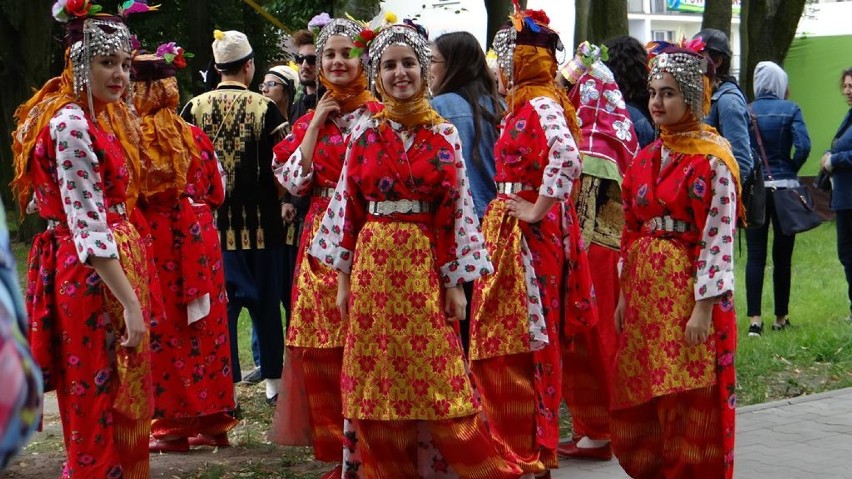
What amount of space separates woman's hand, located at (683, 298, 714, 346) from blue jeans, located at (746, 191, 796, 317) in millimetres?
5026

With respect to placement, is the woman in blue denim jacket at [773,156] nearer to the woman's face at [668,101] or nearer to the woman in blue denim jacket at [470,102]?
the woman in blue denim jacket at [470,102]

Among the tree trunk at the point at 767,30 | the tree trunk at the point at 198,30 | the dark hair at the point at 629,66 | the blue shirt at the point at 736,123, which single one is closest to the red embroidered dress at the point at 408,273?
the dark hair at the point at 629,66

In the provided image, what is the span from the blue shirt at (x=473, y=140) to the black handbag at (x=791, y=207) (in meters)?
4.15

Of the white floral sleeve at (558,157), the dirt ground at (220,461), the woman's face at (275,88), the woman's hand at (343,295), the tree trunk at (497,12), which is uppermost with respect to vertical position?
the tree trunk at (497,12)

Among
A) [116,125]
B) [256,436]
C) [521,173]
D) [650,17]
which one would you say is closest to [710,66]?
[521,173]

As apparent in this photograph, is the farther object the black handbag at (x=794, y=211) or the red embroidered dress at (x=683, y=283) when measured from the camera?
the black handbag at (x=794, y=211)

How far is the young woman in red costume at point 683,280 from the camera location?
5.04 m

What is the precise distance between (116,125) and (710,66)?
248cm

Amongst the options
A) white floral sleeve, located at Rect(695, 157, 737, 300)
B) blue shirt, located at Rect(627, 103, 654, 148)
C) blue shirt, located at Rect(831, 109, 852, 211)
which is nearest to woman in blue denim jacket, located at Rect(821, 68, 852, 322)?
blue shirt, located at Rect(831, 109, 852, 211)

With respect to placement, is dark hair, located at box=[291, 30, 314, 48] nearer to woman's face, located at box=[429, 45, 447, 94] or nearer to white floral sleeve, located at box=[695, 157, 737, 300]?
woman's face, located at box=[429, 45, 447, 94]

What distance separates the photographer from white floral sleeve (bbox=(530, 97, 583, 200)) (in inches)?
211

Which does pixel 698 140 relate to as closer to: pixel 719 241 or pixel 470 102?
pixel 719 241

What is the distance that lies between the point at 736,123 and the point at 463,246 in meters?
3.70

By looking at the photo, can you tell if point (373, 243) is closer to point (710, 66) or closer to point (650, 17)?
point (710, 66)
